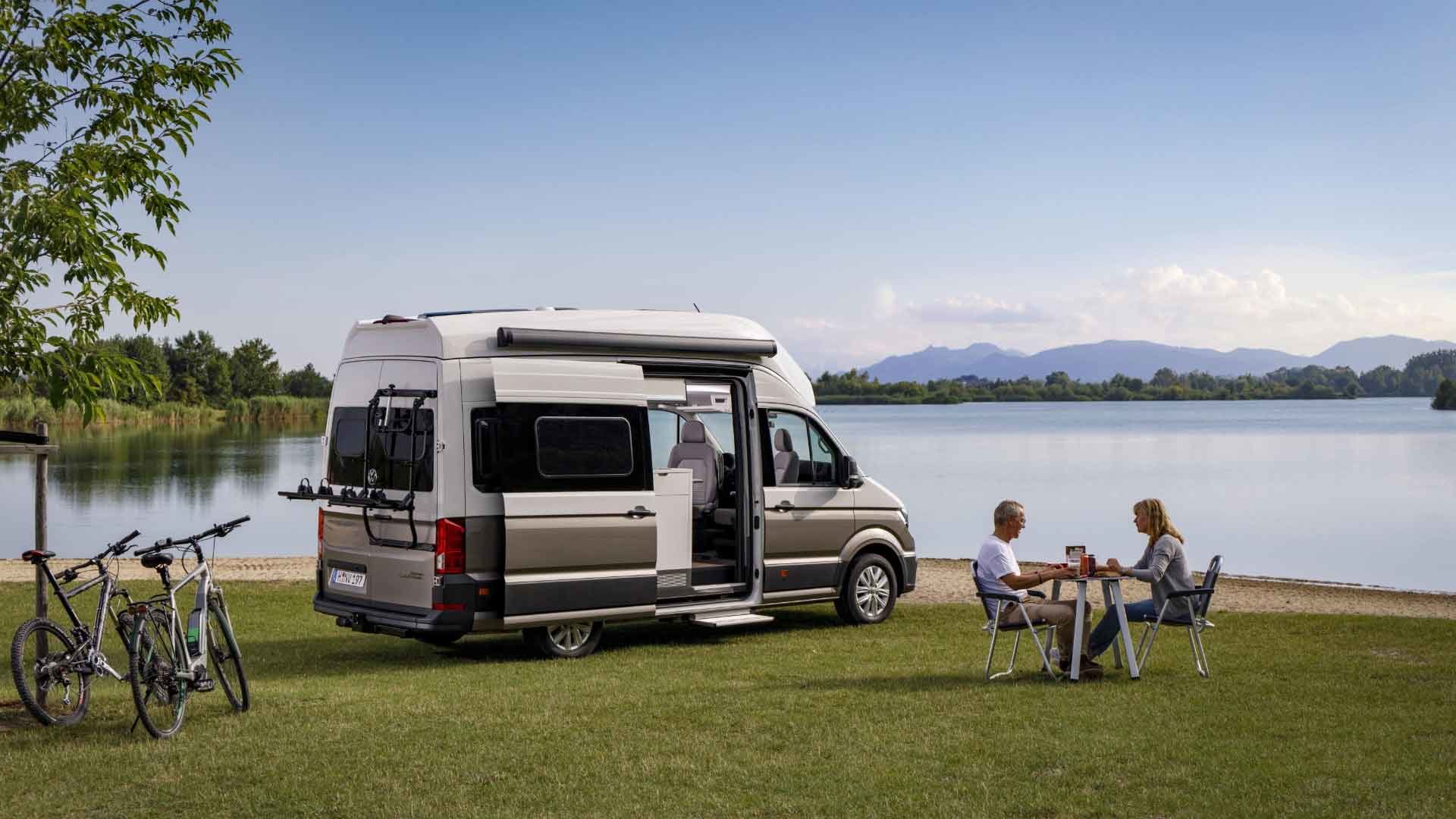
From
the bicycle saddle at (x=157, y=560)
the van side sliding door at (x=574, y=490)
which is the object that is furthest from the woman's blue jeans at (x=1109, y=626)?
the bicycle saddle at (x=157, y=560)

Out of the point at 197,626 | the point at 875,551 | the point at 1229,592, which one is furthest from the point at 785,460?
the point at 1229,592

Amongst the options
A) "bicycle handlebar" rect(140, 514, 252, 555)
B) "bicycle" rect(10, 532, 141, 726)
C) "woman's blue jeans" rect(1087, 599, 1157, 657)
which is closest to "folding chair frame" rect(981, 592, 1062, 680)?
"woman's blue jeans" rect(1087, 599, 1157, 657)

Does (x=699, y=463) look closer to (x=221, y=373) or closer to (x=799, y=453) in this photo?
(x=799, y=453)

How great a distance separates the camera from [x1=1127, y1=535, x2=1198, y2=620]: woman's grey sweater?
8383mm

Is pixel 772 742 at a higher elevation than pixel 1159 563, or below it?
below

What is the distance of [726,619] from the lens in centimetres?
1097

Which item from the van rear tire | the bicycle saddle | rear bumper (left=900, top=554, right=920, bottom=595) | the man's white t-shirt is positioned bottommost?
the van rear tire

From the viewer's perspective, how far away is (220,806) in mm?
5578

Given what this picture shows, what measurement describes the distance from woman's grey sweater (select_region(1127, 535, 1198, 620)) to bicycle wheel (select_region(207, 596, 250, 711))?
5167mm

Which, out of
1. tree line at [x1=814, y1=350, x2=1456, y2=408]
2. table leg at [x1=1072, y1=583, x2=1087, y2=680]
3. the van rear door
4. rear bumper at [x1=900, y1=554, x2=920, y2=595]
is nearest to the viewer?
table leg at [x1=1072, y1=583, x2=1087, y2=680]

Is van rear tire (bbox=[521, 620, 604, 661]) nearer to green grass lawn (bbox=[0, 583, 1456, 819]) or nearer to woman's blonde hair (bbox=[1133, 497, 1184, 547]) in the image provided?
green grass lawn (bbox=[0, 583, 1456, 819])

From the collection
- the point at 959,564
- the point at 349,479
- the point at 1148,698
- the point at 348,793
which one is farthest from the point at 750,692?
the point at 959,564

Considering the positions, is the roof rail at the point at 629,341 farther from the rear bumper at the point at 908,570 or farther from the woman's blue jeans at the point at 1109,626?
the woman's blue jeans at the point at 1109,626

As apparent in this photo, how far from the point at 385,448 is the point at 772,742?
162 inches
